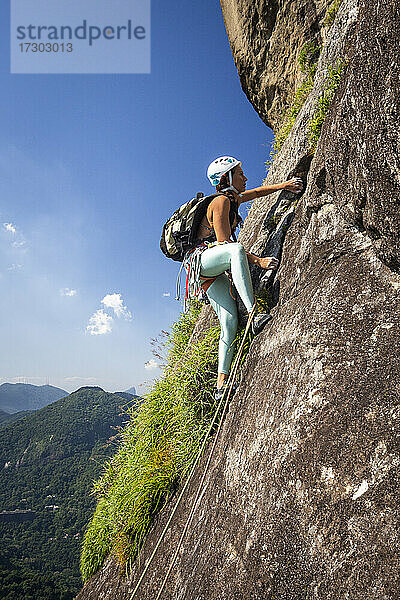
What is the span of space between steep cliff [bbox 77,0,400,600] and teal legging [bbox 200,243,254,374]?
1.03 ft

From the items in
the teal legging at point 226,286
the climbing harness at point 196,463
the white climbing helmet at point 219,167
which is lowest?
the climbing harness at point 196,463

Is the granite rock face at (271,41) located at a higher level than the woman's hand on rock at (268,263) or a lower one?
higher

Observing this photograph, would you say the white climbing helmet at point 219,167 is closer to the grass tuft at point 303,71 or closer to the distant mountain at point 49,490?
the grass tuft at point 303,71

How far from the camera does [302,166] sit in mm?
4527

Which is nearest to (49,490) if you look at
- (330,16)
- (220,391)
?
(220,391)

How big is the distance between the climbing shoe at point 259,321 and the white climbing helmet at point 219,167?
164cm

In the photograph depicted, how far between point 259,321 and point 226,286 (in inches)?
28.2

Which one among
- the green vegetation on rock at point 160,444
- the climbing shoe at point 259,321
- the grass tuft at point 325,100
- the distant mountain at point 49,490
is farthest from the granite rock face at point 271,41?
the distant mountain at point 49,490

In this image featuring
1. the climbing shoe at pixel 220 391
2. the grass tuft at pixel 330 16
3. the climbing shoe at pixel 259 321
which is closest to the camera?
the climbing shoe at pixel 259 321

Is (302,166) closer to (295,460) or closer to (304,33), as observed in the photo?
(295,460)

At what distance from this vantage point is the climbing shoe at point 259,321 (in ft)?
12.7

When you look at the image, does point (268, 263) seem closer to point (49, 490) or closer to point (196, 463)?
point (196, 463)

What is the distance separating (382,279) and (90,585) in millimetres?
6657

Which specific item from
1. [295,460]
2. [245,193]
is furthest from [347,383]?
[245,193]
